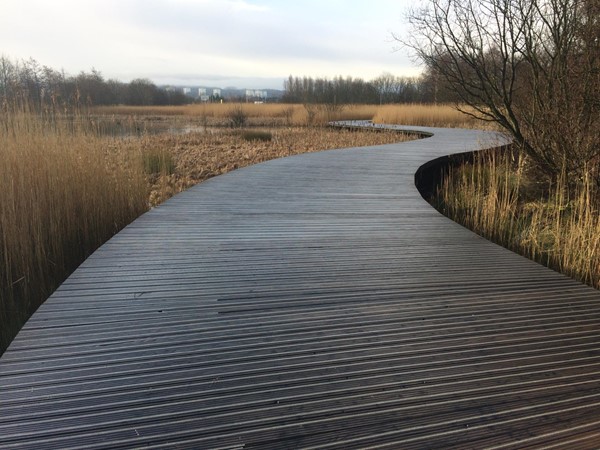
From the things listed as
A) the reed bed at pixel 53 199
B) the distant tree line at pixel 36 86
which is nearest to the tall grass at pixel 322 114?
the distant tree line at pixel 36 86

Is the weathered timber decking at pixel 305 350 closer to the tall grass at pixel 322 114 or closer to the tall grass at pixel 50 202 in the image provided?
the tall grass at pixel 50 202

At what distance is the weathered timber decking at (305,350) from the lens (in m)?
1.00

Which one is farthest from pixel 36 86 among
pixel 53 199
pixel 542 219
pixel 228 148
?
pixel 228 148

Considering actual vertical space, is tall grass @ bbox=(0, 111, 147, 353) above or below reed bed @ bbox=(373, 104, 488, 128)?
below

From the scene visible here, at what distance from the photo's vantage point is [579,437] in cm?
98

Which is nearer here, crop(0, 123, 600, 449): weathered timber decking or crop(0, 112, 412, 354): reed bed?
crop(0, 123, 600, 449): weathered timber decking

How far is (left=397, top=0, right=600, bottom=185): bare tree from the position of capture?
3432 millimetres

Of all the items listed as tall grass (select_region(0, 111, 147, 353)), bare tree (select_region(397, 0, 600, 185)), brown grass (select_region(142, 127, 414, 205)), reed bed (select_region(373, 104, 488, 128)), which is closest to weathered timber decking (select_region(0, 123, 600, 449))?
tall grass (select_region(0, 111, 147, 353))

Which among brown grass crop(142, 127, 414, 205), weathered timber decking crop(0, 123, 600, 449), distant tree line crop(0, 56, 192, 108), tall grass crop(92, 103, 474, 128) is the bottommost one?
weathered timber decking crop(0, 123, 600, 449)

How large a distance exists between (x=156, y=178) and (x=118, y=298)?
Result: 5.37 metres

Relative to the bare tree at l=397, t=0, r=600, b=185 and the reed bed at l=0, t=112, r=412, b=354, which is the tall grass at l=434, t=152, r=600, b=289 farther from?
the reed bed at l=0, t=112, r=412, b=354

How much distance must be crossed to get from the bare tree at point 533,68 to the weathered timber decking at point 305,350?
1847 mm

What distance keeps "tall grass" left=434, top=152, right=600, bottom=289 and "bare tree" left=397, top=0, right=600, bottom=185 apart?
0.29 metres

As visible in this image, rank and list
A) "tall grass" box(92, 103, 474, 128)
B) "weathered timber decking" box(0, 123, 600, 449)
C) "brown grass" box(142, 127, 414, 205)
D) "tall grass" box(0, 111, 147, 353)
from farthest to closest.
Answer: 1. "tall grass" box(92, 103, 474, 128)
2. "brown grass" box(142, 127, 414, 205)
3. "tall grass" box(0, 111, 147, 353)
4. "weathered timber decking" box(0, 123, 600, 449)
